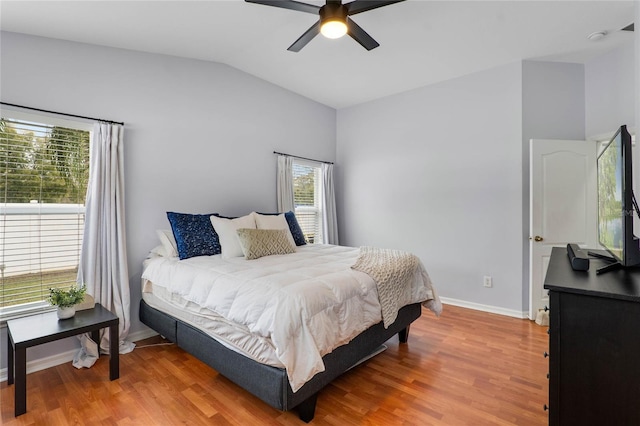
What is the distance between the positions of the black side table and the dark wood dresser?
8.48 ft

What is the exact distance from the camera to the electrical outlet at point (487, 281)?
144 inches

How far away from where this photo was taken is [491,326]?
3207 mm

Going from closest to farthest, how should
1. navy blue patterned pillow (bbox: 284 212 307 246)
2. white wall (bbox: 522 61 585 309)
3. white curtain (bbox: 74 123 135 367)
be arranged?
1. white curtain (bbox: 74 123 135 367)
2. white wall (bbox: 522 61 585 309)
3. navy blue patterned pillow (bbox: 284 212 307 246)

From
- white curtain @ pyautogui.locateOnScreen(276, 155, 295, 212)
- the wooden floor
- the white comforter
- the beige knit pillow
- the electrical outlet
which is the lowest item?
the wooden floor

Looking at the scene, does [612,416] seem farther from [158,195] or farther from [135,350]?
[158,195]

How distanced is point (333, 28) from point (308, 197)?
282 cm

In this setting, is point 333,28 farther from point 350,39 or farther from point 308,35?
point 350,39

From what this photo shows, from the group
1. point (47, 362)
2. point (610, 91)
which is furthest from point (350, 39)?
point (47, 362)

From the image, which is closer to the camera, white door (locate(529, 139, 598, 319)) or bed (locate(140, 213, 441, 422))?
bed (locate(140, 213, 441, 422))

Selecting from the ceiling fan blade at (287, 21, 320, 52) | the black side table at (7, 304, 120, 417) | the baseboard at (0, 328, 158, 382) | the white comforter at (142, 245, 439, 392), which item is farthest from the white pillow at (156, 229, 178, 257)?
the ceiling fan blade at (287, 21, 320, 52)

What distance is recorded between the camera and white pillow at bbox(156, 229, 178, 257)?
2.83 meters

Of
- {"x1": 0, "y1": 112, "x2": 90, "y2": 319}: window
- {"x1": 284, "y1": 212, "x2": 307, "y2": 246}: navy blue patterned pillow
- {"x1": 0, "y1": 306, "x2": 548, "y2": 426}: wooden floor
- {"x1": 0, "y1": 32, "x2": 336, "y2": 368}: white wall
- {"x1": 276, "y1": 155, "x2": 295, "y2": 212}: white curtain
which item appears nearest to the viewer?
{"x1": 0, "y1": 306, "x2": 548, "y2": 426}: wooden floor

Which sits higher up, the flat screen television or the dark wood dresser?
the flat screen television

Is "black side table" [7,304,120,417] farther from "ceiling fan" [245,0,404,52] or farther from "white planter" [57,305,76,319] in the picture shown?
"ceiling fan" [245,0,404,52]
